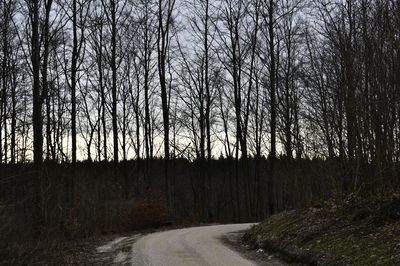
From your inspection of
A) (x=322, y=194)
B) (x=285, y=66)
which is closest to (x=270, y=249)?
(x=322, y=194)

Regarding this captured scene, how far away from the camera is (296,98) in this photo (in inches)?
1161

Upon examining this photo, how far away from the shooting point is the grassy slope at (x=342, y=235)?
34.4 ft

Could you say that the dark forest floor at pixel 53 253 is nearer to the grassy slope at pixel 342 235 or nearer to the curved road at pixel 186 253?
the curved road at pixel 186 253

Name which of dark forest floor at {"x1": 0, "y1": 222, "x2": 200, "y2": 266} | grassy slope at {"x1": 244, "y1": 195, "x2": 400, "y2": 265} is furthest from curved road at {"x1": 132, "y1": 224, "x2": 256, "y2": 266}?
grassy slope at {"x1": 244, "y1": 195, "x2": 400, "y2": 265}

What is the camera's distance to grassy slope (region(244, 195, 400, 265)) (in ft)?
34.4

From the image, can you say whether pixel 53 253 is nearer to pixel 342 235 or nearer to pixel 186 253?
pixel 186 253

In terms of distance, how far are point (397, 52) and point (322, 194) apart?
6.91 metres

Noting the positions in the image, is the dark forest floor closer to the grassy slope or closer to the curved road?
the curved road

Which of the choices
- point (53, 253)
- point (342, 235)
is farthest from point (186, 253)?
point (342, 235)

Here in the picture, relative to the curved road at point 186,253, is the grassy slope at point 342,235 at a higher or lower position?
higher

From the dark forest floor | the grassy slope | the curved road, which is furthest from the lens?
the curved road

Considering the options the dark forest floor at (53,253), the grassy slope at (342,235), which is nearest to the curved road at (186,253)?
the dark forest floor at (53,253)

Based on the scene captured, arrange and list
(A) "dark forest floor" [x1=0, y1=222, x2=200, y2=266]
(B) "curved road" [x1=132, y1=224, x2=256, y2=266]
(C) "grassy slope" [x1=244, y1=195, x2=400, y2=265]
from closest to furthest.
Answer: (C) "grassy slope" [x1=244, y1=195, x2=400, y2=265], (A) "dark forest floor" [x1=0, y1=222, x2=200, y2=266], (B) "curved road" [x1=132, y1=224, x2=256, y2=266]

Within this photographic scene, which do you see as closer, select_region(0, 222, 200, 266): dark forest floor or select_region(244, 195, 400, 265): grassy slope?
select_region(244, 195, 400, 265): grassy slope
